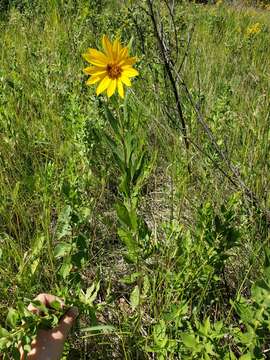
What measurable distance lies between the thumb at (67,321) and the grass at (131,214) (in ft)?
0.15

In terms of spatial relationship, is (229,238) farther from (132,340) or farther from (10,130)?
(10,130)

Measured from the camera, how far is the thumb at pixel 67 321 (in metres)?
1.13

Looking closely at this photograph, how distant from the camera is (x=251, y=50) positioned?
11.7ft

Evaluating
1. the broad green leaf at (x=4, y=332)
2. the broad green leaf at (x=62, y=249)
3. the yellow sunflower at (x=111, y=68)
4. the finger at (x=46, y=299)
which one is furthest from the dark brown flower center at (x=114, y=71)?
the broad green leaf at (x=4, y=332)

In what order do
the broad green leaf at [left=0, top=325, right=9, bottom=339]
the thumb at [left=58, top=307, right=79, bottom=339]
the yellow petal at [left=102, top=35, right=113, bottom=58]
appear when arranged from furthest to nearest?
the yellow petal at [left=102, top=35, right=113, bottom=58] < the thumb at [left=58, top=307, right=79, bottom=339] < the broad green leaf at [left=0, top=325, right=9, bottom=339]


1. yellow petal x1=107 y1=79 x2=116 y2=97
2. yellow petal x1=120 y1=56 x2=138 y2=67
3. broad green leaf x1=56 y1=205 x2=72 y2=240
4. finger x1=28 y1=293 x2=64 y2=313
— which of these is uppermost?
yellow petal x1=120 y1=56 x2=138 y2=67

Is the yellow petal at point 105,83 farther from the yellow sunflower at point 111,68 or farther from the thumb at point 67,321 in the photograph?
the thumb at point 67,321

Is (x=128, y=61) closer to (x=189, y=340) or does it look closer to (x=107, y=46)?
(x=107, y=46)

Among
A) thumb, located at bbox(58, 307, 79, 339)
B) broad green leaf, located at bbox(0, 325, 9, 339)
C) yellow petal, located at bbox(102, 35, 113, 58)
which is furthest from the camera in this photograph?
yellow petal, located at bbox(102, 35, 113, 58)

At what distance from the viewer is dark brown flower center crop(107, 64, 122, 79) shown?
1.36 metres

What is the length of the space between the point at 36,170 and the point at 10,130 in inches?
9.1

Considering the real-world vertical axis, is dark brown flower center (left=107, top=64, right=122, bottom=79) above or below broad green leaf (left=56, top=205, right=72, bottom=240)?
above

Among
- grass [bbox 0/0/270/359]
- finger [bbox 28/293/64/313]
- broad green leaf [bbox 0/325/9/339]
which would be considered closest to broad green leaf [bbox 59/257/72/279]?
grass [bbox 0/0/270/359]

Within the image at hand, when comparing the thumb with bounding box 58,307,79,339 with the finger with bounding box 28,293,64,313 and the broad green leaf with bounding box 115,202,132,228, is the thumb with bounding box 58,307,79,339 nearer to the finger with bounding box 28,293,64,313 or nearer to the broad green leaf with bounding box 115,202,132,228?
the finger with bounding box 28,293,64,313
